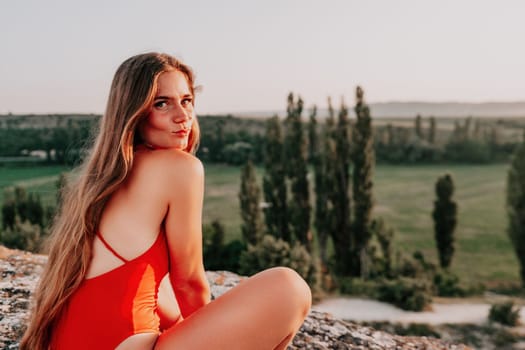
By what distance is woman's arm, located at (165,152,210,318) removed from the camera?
215 centimetres

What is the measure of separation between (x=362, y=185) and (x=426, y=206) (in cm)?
1845

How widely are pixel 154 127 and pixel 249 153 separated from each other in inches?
1675

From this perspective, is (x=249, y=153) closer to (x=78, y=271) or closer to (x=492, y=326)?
(x=492, y=326)

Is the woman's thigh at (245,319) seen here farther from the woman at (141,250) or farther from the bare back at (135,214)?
the bare back at (135,214)

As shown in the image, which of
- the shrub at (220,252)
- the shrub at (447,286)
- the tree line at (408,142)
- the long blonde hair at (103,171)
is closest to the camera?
the long blonde hair at (103,171)

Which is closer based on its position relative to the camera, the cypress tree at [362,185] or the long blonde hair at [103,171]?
the long blonde hair at [103,171]

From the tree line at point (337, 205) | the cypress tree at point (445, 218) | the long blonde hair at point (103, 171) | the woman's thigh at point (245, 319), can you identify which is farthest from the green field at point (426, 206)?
the woman's thigh at point (245, 319)

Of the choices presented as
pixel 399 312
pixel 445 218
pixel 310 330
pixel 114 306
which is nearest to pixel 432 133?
pixel 445 218

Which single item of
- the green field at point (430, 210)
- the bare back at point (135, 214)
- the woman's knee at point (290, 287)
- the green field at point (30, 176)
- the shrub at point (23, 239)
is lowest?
the green field at point (430, 210)

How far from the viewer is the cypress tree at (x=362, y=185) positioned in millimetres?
22359

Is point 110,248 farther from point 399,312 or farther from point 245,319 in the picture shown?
point 399,312

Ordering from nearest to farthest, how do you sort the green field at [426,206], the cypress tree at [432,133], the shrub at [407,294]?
1. the shrub at [407,294]
2. the green field at [426,206]
3. the cypress tree at [432,133]

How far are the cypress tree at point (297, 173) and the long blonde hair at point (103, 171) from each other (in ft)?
69.9

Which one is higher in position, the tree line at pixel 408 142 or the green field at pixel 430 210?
the tree line at pixel 408 142
